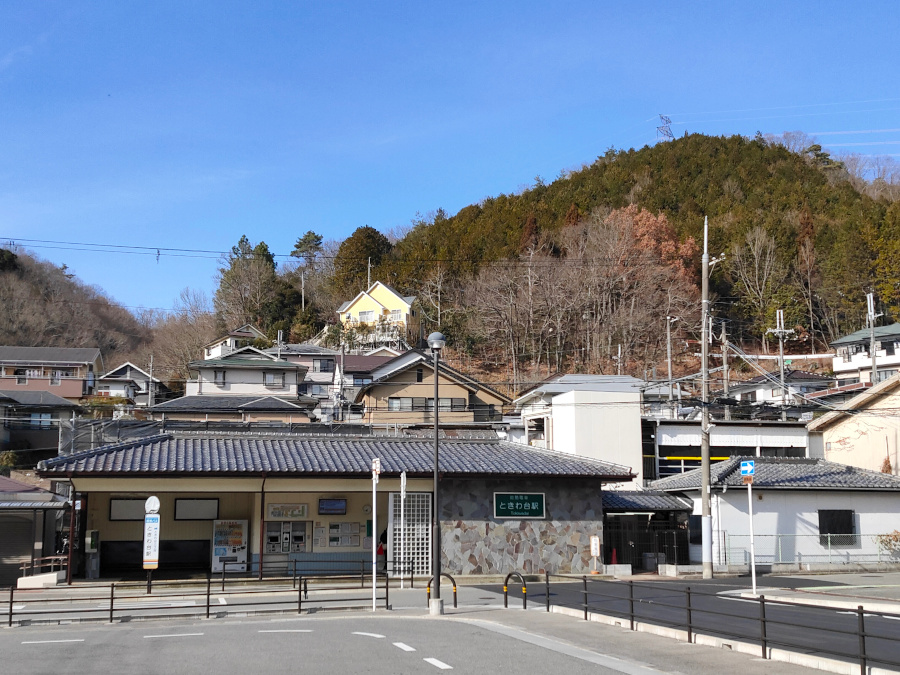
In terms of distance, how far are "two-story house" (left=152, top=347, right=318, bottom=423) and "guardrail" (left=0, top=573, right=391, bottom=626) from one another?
28.5 meters

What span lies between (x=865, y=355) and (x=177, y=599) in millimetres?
56064

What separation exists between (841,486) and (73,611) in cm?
2615

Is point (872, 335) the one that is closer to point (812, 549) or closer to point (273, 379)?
point (812, 549)

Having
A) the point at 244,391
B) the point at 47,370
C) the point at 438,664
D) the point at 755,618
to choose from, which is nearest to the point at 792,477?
the point at 755,618

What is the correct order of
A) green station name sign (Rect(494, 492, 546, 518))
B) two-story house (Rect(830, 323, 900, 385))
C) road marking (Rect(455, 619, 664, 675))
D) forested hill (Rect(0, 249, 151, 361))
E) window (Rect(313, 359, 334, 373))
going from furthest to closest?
forested hill (Rect(0, 249, 151, 361))
window (Rect(313, 359, 334, 373))
two-story house (Rect(830, 323, 900, 385))
green station name sign (Rect(494, 492, 546, 518))
road marking (Rect(455, 619, 664, 675))

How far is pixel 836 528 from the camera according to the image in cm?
3092

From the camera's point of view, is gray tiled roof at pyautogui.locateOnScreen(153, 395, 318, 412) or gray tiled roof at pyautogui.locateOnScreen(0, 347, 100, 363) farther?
gray tiled roof at pyautogui.locateOnScreen(0, 347, 100, 363)

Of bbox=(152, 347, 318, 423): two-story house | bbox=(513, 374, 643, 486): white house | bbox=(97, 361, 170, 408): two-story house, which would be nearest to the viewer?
bbox=(513, 374, 643, 486): white house

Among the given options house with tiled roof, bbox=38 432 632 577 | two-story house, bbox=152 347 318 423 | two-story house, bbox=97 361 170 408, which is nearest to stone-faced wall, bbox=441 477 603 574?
house with tiled roof, bbox=38 432 632 577

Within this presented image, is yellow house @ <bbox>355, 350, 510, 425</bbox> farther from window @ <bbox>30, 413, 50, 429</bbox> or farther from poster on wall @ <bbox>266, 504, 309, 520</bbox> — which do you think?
poster on wall @ <bbox>266, 504, 309, 520</bbox>

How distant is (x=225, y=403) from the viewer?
53031 mm

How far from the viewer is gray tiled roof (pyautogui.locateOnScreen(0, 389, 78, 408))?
5462 cm

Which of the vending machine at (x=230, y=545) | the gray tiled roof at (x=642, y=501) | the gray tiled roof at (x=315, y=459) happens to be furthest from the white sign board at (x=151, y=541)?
the gray tiled roof at (x=642, y=501)

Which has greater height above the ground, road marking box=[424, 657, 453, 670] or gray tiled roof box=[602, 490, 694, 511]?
gray tiled roof box=[602, 490, 694, 511]
